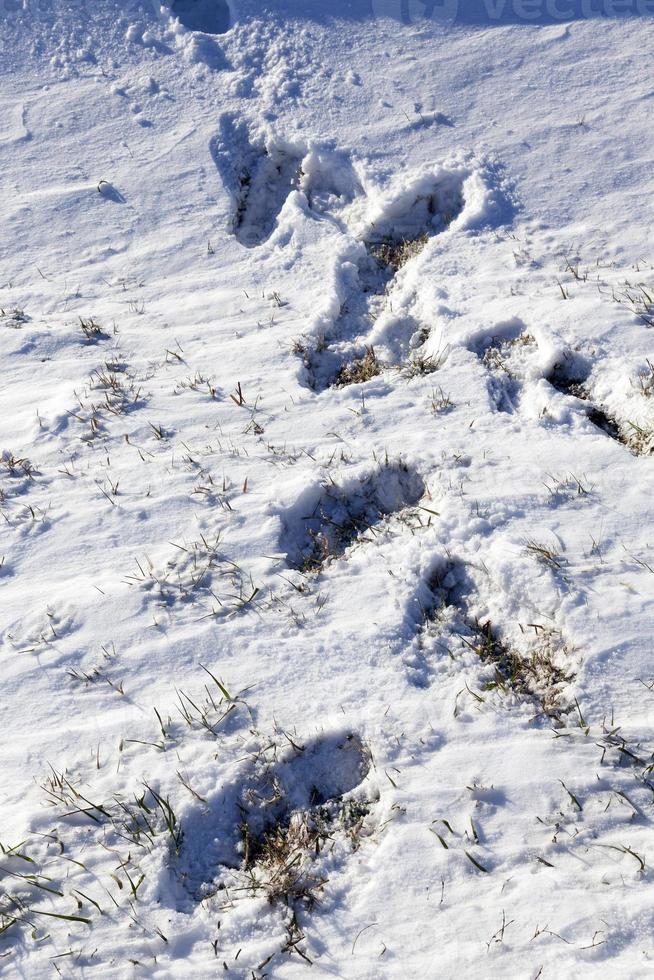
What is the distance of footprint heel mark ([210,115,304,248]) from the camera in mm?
4621

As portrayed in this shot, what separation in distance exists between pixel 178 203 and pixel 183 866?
381 centimetres

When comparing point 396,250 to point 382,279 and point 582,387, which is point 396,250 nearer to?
point 382,279

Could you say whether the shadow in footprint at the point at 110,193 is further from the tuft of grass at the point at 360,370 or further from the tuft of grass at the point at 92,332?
the tuft of grass at the point at 360,370

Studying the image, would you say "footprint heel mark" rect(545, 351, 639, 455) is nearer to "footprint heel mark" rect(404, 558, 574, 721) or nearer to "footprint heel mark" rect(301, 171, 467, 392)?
"footprint heel mark" rect(301, 171, 467, 392)

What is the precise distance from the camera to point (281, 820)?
246 cm

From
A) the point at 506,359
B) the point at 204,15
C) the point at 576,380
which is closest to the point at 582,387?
the point at 576,380

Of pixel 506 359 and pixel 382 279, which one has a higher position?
pixel 382 279

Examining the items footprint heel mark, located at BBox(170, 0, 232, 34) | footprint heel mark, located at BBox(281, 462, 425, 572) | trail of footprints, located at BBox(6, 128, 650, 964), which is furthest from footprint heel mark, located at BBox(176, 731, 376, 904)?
footprint heel mark, located at BBox(170, 0, 232, 34)

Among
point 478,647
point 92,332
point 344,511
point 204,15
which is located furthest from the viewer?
point 204,15

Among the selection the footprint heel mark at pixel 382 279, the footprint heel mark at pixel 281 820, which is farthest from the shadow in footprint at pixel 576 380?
the footprint heel mark at pixel 281 820

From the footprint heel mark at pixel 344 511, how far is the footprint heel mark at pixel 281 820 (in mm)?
804

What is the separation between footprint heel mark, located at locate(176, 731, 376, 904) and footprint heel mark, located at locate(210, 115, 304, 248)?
323cm

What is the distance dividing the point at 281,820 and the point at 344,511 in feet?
4.18

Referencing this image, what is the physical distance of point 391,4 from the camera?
527 centimetres
